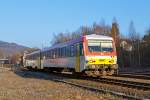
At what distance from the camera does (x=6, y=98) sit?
15.6 metres

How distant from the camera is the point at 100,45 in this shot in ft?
90.9

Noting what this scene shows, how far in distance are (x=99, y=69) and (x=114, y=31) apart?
71.8 m

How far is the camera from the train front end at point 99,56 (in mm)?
26719

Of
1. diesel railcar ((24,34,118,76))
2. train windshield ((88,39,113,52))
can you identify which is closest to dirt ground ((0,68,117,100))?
diesel railcar ((24,34,118,76))

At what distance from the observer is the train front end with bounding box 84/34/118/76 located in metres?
26.7

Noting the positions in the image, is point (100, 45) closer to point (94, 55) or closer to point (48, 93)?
point (94, 55)

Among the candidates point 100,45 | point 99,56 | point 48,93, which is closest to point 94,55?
point 99,56

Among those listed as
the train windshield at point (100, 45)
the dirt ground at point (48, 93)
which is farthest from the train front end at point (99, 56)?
the dirt ground at point (48, 93)

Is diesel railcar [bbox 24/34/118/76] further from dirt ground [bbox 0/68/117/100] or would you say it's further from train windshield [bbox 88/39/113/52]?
dirt ground [bbox 0/68/117/100]

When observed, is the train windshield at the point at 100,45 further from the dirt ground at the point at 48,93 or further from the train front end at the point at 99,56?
the dirt ground at the point at 48,93

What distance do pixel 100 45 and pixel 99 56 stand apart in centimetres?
99

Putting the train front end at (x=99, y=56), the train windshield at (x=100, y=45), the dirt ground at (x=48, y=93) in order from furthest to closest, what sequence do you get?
the train windshield at (x=100, y=45) < the train front end at (x=99, y=56) < the dirt ground at (x=48, y=93)

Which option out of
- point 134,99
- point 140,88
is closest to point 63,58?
point 140,88

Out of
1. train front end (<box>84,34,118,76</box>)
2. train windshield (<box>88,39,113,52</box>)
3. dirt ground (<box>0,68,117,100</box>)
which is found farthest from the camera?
train windshield (<box>88,39,113,52</box>)
